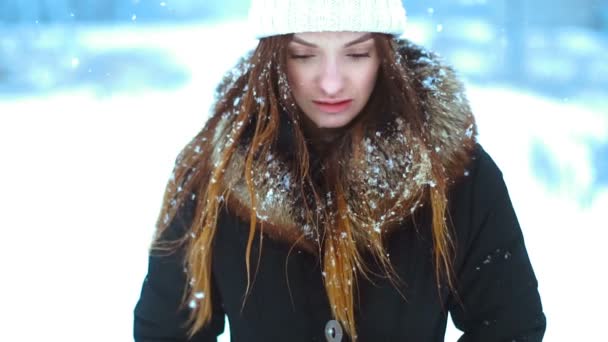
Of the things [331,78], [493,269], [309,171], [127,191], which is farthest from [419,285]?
[127,191]

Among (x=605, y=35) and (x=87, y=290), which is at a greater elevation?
(x=605, y=35)

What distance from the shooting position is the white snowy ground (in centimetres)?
212

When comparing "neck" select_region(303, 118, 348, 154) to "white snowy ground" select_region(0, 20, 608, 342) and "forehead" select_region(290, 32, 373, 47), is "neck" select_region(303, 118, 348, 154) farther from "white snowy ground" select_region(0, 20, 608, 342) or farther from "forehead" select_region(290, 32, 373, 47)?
"white snowy ground" select_region(0, 20, 608, 342)

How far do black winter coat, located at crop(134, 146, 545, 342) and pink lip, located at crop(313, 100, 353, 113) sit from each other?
0.20 metres

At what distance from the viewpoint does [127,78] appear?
3.24 m

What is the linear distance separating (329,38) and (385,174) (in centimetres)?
22

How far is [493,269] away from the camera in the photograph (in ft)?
3.21

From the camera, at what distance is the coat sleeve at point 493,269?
98cm

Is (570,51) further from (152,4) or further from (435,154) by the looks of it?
(435,154)

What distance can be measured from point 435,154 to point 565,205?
5.83 feet

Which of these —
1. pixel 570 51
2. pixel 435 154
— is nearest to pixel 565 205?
pixel 570 51

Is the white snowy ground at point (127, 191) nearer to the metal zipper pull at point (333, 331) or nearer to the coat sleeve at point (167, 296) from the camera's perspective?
the coat sleeve at point (167, 296)

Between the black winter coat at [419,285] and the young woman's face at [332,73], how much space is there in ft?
0.66

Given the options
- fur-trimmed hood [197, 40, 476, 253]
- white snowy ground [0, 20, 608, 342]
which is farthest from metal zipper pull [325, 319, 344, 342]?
white snowy ground [0, 20, 608, 342]
